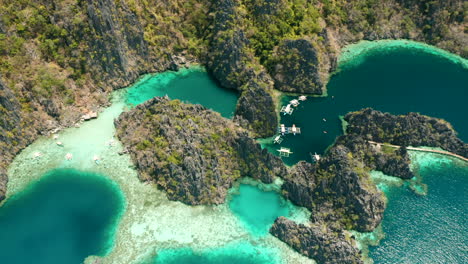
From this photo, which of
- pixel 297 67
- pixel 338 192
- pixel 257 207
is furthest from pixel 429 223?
pixel 297 67

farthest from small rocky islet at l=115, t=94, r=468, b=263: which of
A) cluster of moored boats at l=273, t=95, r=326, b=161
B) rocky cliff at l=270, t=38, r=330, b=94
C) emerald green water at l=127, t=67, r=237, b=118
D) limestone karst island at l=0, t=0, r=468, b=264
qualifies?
rocky cliff at l=270, t=38, r=330, b=94

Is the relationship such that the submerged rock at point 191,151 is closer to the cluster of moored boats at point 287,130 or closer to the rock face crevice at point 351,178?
the cluster of moored boats at point 287,130

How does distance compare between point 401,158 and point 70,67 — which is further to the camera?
point 70,67

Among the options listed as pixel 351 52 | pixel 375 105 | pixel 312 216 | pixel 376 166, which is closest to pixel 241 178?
pixel 312 216

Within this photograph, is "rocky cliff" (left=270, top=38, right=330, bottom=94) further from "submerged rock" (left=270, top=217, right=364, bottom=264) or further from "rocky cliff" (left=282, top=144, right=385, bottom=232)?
"submerged rock" (left=270, top=217, right=364, bottom=264)

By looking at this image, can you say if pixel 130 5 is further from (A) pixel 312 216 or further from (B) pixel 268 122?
(A) pixel 312 216

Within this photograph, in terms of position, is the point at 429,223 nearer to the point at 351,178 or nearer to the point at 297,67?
the point at 351,178
